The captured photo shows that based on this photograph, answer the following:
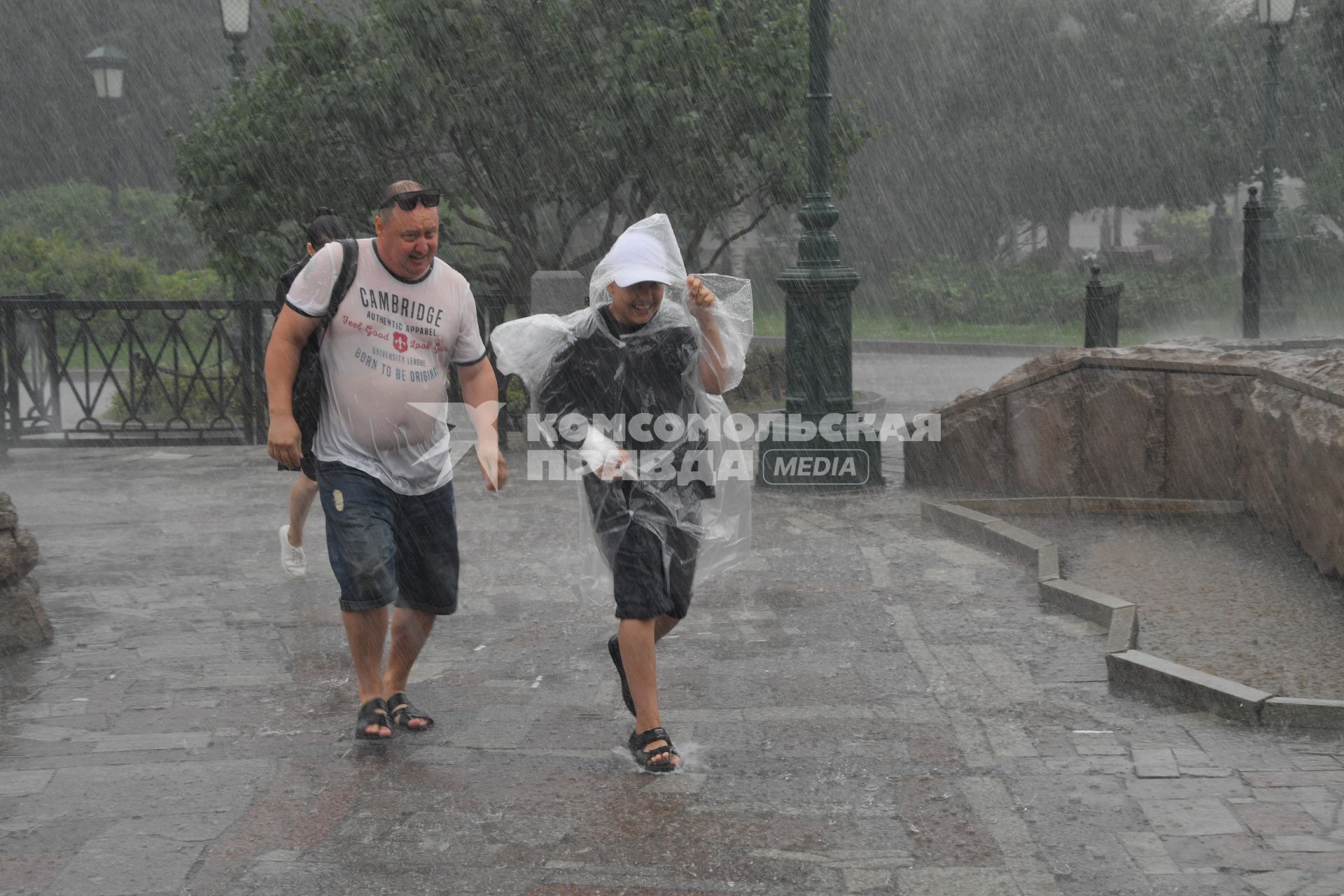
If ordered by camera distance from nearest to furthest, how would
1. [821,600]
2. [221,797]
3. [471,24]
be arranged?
1. [221,797]
2. [821,600]
3. [471,24]

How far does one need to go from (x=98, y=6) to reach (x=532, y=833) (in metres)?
41.7

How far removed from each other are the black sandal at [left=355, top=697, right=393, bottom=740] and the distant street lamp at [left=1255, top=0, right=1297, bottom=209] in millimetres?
15133

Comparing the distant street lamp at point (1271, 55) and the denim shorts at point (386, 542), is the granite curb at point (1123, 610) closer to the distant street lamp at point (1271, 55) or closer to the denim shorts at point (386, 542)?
the denim shorts at point (386, 542)

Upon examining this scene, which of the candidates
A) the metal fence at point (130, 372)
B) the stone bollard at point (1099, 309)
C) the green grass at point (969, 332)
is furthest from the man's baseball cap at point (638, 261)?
the green grass at point (969, 332)

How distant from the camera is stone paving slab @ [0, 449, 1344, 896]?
3916mm

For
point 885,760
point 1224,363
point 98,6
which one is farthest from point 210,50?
point 885,760

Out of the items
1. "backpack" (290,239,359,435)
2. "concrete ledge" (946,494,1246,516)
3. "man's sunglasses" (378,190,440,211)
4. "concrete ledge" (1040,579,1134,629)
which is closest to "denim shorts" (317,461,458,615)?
"backpack" (290,239,359,435)

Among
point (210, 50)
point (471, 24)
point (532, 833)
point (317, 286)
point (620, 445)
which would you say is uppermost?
point (210, 50)

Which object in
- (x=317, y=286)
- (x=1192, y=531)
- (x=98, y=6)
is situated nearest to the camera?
(x=317, y=286)

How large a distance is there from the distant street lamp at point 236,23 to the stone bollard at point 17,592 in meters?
8.98

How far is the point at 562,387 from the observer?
16.1ft

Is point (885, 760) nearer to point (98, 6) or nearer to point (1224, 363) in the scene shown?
point (1224, 363)

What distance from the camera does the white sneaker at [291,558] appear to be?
295 inches

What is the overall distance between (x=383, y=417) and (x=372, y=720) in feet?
3.20
